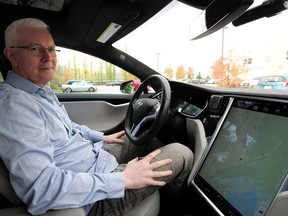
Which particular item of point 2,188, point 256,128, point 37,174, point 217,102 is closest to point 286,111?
point 256,128

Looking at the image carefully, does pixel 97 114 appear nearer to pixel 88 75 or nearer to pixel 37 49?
pixel 88 75

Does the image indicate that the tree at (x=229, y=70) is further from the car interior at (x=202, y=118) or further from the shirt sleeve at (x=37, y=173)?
the shirt sleeve at (x=37, y=173)

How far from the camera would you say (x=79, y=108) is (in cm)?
253

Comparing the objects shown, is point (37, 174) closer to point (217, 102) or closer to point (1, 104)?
point (1, 104)

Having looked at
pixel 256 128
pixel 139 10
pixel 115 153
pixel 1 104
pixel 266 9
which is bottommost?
pixel 115 153

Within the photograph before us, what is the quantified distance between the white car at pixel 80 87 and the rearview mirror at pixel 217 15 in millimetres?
1363

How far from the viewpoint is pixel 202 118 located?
151 centimetres

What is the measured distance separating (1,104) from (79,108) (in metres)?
1.60

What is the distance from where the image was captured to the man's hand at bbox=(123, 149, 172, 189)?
3.36 feet

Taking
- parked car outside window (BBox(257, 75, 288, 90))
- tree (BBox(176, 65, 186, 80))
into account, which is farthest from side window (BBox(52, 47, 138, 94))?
parked car outside window (BBox(257, 75, 288, 90))

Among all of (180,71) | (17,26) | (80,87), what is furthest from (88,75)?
(17,26)

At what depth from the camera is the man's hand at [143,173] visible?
3.36 feet

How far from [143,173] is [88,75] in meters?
1.63

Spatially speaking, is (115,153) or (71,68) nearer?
(115,153)
